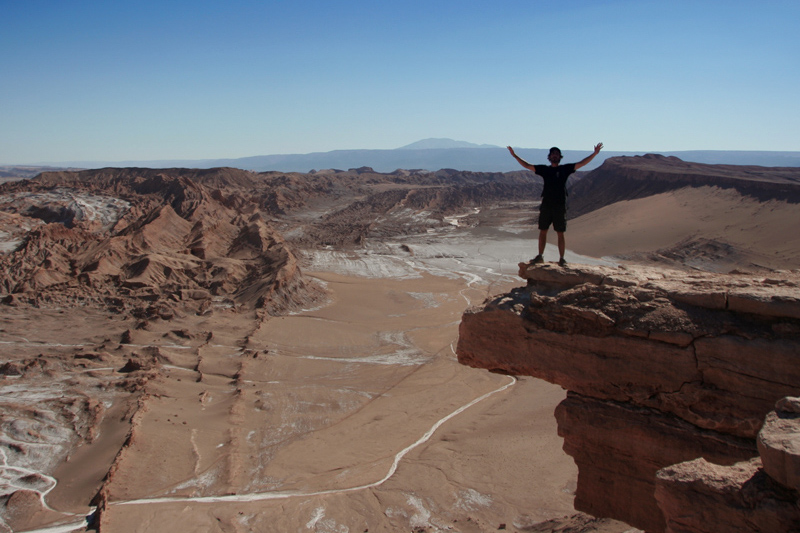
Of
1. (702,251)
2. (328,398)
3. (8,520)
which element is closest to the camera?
(8,520)

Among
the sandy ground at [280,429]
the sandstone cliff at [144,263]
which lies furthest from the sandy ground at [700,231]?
the sandstone cliff at [144,263]

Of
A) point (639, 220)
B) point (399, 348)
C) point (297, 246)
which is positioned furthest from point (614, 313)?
point (639, 220)

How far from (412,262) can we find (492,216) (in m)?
21.7

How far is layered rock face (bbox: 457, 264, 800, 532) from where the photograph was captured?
4.15 meters

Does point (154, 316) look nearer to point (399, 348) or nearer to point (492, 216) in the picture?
point (399, 348)

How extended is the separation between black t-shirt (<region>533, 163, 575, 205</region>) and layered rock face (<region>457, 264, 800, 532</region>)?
80 centimetres

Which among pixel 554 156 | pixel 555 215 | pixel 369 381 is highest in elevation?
pixel 554 156

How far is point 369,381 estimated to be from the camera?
13391mm

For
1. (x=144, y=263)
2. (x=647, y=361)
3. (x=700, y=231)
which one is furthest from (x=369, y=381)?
(x=700, y=231)

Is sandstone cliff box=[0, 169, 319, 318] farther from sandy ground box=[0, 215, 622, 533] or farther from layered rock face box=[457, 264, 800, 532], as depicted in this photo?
layered rock face box=[457, 264, 800, 532]

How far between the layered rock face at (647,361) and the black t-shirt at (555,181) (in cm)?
80

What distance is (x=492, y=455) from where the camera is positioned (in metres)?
8.88

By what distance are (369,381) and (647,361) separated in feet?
31.2

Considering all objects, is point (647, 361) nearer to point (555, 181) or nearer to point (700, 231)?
point (555, 181)
